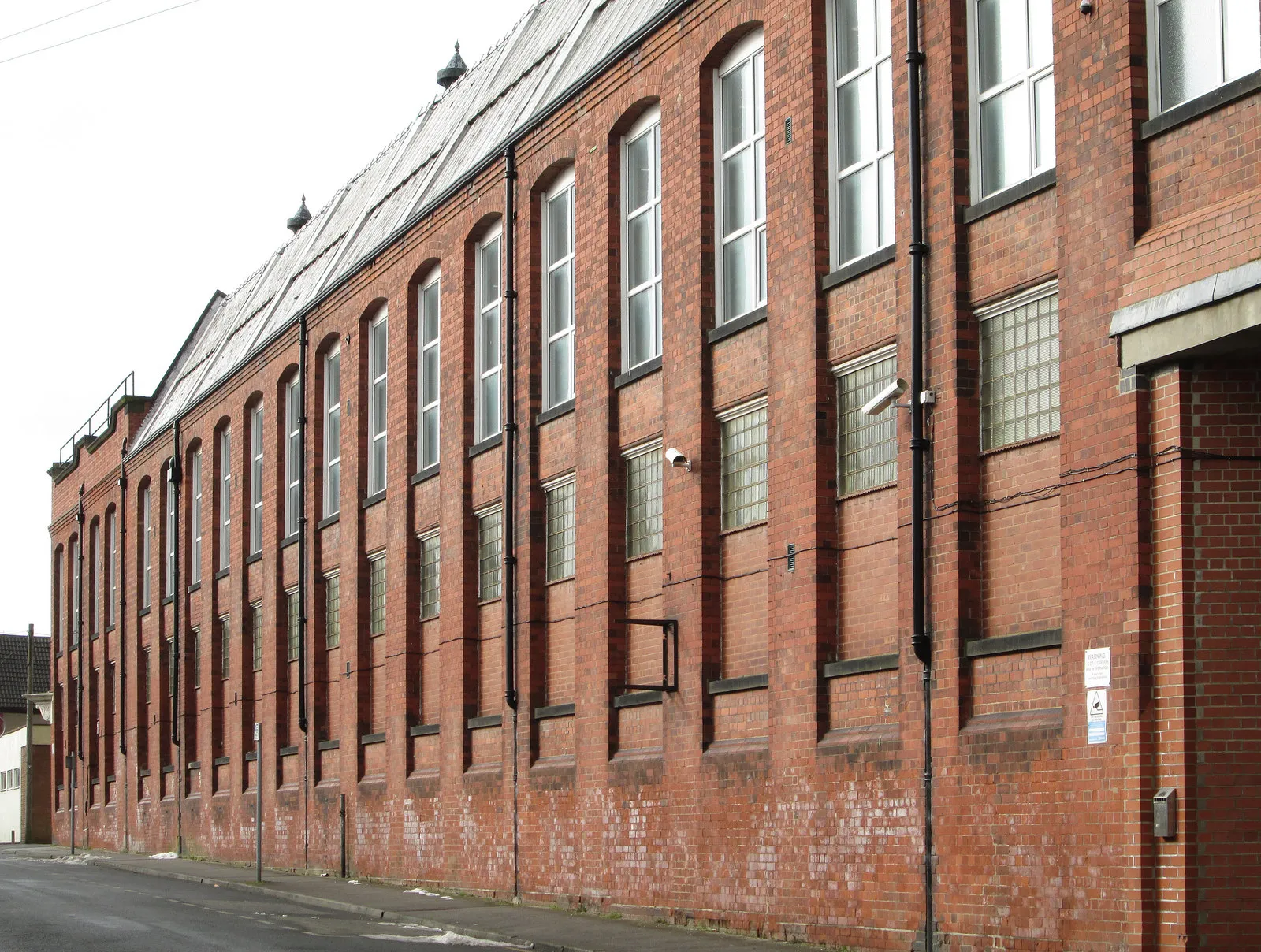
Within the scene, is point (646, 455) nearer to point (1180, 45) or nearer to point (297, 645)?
point (1180, 45)

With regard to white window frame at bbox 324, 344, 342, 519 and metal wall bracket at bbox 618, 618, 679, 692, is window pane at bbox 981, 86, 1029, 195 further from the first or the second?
white window frame at bbox 324, 344, 342, 519

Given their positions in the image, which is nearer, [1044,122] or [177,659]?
[1044,122]

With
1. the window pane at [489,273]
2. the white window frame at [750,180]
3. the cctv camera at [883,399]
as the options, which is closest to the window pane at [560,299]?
the window pane at [489,273]

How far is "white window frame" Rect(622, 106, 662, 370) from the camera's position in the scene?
22.8 meters

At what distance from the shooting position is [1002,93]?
53.7 feet

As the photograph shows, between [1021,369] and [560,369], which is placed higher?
[560,369]

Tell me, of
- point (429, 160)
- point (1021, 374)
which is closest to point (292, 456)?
point (429, 160)

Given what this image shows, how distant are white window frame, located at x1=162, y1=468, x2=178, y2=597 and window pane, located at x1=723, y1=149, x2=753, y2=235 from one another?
2800 centimetres

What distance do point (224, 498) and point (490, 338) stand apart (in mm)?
16569

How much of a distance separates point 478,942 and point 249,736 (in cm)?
2056

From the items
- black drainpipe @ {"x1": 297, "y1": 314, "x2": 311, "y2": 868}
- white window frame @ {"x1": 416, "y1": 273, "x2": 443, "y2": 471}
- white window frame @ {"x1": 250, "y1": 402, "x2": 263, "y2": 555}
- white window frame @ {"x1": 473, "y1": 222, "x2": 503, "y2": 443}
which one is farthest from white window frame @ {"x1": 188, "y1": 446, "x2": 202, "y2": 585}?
white window frame @ {"x1": 473, "y1": 222, "x2": 503, "y2": 443}

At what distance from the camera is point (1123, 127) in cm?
1434

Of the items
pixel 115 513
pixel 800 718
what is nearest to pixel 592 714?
pixel 800 718

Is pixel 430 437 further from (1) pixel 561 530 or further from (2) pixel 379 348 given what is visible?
(1) pixel 561 530
